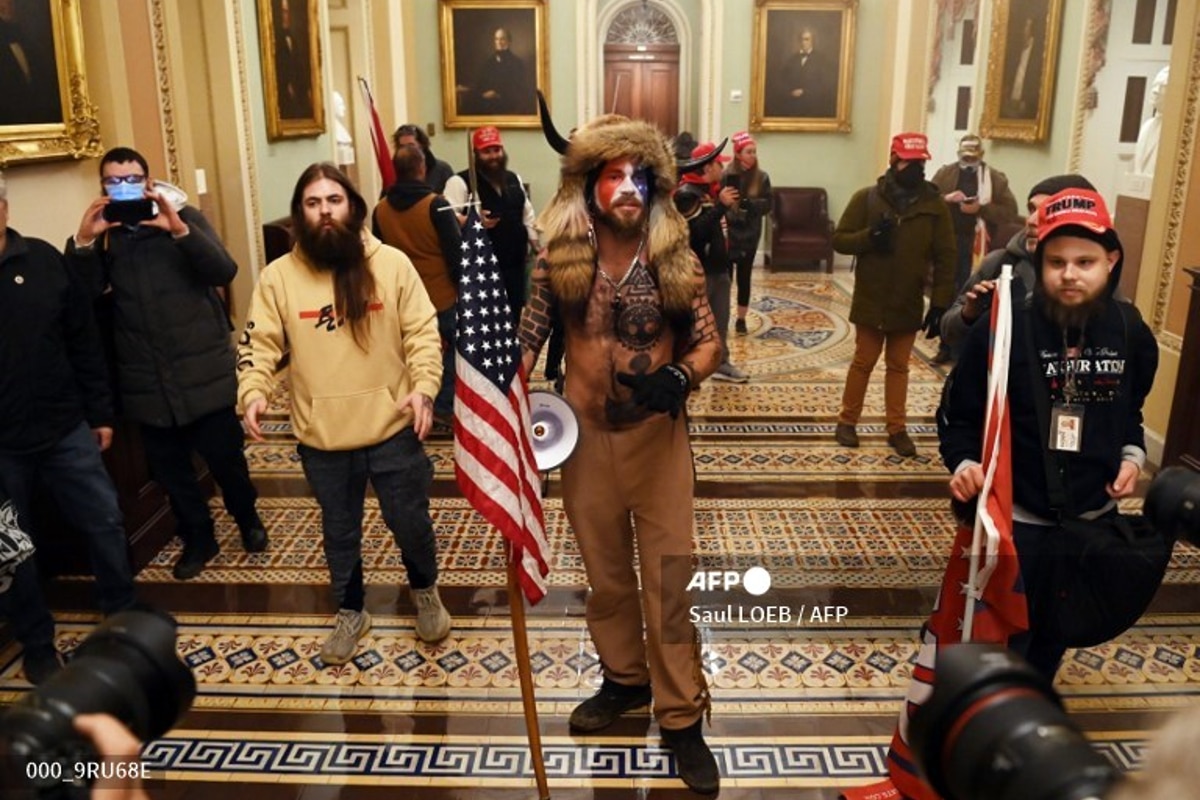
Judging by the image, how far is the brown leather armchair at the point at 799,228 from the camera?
1324 centimetres

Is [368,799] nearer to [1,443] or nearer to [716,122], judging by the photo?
[1,443]

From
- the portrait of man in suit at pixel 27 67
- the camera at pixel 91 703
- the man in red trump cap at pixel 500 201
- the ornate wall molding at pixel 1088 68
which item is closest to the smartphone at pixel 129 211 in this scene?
the portrait of man in suit at pixel 27 67

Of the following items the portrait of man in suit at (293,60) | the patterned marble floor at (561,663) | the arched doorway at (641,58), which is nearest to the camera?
the patterned marble floor at (561,663)

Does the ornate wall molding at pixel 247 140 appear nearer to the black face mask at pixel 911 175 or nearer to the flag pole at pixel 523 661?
the black face mask at pixel 911 175

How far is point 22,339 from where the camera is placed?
3584 mm

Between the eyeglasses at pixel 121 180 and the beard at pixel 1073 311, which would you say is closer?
the beard at pixel 1073 311

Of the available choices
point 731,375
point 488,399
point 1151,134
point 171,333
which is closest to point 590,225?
point 488,399

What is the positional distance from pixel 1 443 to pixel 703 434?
4235mm

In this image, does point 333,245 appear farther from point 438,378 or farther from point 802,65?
point 802,65

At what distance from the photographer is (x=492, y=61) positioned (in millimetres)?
13469

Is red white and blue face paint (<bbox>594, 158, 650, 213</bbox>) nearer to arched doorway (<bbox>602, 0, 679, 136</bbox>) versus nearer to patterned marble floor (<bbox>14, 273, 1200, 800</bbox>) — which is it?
patterned marble floor (<bbox>14, 273, 1200, 800</bbox>)

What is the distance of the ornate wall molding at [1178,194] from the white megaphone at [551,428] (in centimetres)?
438

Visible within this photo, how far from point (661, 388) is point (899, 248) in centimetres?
345

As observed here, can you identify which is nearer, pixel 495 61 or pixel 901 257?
pixel 901 257
